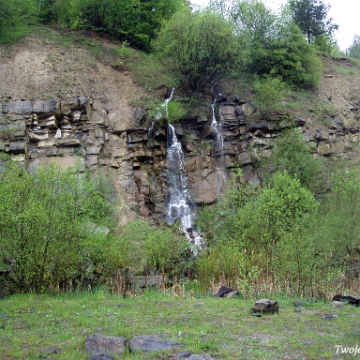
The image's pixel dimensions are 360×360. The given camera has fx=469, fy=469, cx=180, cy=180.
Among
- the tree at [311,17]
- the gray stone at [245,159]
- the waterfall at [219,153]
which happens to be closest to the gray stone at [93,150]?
the waterfall at [219,153]

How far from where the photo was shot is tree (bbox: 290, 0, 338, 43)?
1746 inches

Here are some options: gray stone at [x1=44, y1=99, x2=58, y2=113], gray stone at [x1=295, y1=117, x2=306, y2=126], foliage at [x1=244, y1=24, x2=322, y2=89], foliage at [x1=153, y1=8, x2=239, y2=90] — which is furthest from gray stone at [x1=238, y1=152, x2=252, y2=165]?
gray stone at [x1=44, y1=99, x2=58, y2=113]

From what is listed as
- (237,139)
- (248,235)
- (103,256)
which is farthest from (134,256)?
(237,139)

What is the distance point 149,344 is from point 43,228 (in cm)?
738

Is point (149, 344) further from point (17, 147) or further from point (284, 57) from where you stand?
point (284, 57)

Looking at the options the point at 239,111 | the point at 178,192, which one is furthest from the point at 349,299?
the point at 239,111

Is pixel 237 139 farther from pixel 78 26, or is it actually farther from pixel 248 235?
pixel 78 26

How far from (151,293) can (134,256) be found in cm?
174

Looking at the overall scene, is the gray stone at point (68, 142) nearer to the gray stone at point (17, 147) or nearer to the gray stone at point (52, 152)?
the gray stone at point (52, 152)

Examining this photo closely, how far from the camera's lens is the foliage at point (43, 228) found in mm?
15000

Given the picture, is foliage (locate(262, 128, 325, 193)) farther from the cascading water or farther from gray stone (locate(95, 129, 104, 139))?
gray stone (locate(95, 129, 104, 139))

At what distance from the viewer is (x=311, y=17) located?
44844mm

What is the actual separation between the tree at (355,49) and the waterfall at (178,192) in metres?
39.0

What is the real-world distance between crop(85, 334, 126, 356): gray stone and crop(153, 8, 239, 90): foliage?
24.3 m
